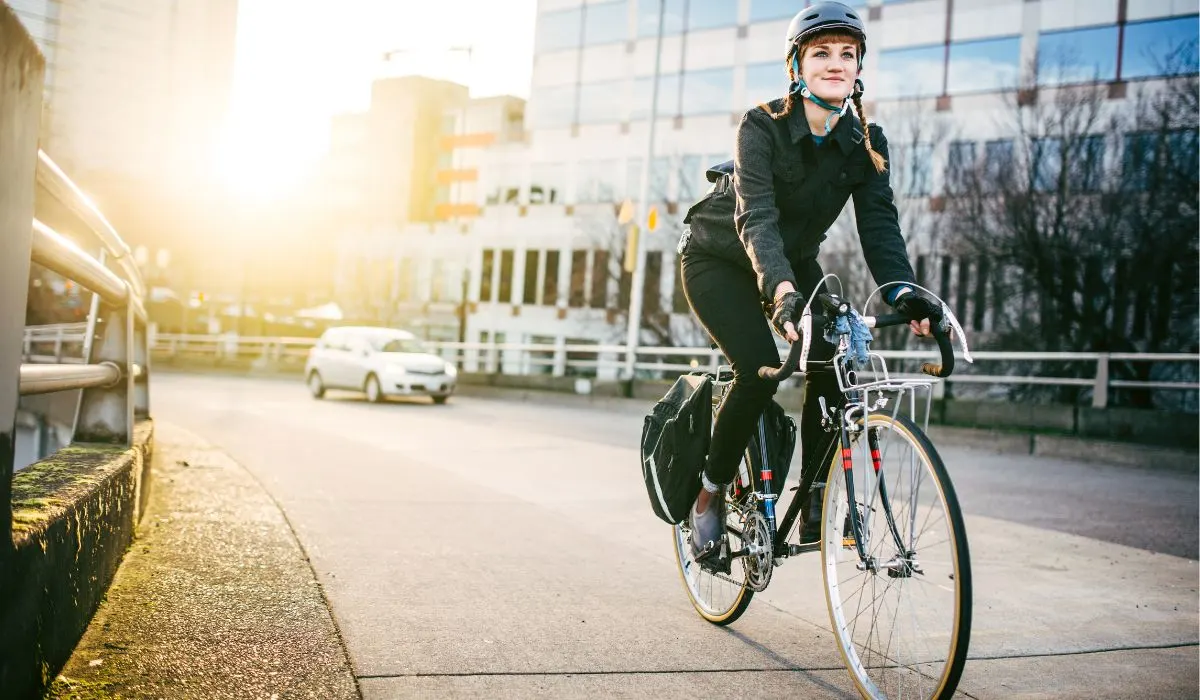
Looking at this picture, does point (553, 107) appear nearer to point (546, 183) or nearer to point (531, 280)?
point (546, 183)

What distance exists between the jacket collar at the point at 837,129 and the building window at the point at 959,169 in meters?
19.7

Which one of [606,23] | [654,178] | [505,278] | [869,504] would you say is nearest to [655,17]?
[606,23]

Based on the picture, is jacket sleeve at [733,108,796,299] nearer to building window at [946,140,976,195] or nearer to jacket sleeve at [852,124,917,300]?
jacket sleeve at [852,124,917,300]

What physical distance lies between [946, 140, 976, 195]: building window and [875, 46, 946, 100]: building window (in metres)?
13.1

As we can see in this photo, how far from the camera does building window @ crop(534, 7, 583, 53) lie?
48.9m

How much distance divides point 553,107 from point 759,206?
47560mm

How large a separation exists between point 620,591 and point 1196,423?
10421 mm

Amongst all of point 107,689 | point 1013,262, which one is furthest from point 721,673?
point 1013,262

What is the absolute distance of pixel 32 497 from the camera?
110 inches

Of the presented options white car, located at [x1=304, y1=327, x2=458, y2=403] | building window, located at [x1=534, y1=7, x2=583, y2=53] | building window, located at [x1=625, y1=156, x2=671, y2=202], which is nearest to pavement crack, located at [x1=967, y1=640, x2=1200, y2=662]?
white car, located at [x1=304, y1=327, x2=458, y2=403]

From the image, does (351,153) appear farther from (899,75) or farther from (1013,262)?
(1013,262)

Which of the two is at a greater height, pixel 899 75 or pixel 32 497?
pixel 899 75

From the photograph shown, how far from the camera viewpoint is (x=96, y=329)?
190 inches

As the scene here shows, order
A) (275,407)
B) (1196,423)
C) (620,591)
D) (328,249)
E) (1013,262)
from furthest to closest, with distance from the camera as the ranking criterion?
(328,249), (1013,262), (275,407), (1196,423), (620,591)
